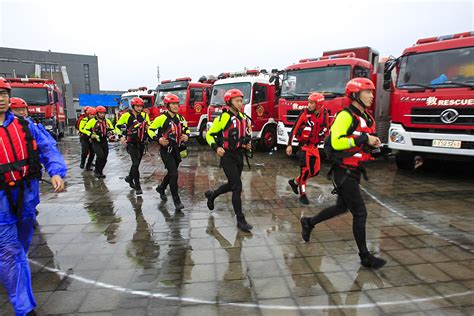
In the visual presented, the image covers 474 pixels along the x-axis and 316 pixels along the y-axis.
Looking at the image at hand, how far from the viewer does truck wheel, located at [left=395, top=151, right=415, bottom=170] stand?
837 cm

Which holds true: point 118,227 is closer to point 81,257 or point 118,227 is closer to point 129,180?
point 81,257

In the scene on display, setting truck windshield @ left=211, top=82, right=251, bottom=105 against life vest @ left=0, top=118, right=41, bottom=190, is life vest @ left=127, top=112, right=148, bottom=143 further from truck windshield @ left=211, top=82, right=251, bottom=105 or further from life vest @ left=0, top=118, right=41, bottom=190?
truck windshield @ left=211, top=82, right=251, bottom=105

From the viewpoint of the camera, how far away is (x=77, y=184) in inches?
310

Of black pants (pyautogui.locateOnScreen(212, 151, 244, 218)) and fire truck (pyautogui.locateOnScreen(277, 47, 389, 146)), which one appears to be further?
fire truck (pyautogui.locateOnScreen(277, 47, 389, 146))

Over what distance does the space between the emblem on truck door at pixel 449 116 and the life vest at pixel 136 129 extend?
614 centimetres

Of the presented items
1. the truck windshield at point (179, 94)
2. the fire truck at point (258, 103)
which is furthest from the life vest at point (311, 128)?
the truck windshield at point (179, 94)

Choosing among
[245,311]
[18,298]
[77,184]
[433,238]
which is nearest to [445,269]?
[433,238]

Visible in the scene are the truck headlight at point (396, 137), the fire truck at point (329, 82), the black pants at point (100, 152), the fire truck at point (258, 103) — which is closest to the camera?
the truck headlight at point (396, 137)

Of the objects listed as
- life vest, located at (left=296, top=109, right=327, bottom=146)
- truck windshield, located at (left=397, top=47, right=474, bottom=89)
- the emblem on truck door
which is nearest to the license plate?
the emblem on truck door

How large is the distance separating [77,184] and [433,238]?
742 cm

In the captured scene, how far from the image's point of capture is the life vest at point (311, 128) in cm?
568

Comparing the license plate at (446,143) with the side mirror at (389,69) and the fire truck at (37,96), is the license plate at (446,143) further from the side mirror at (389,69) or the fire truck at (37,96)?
the fire truck at (37,96)

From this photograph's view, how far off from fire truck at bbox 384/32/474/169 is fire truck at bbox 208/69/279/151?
4902 millimetres

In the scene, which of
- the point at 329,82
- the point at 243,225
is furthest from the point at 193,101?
the point at 243,225
